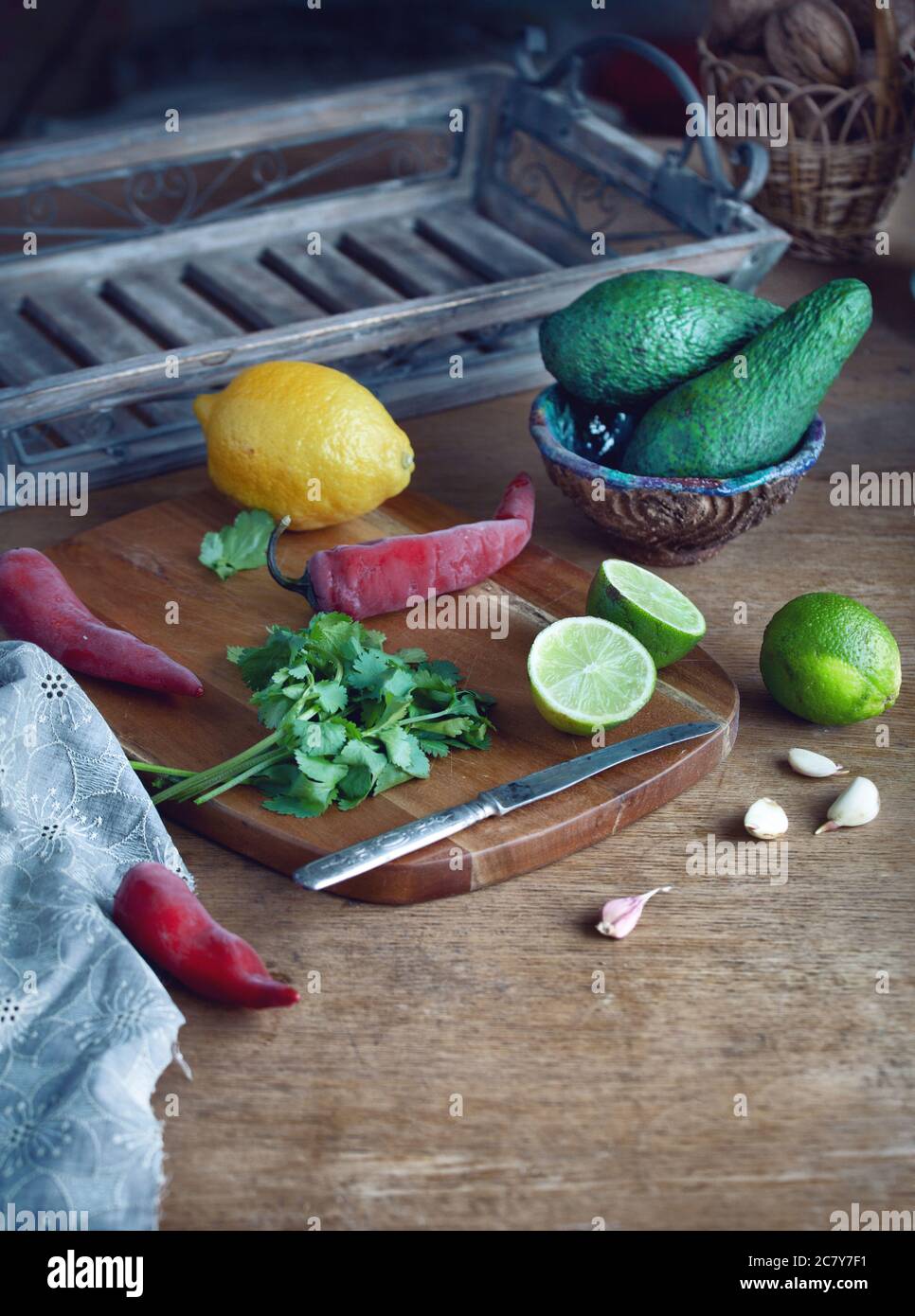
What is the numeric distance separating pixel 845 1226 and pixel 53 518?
107 cm

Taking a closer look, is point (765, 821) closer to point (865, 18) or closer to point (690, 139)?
point (690, 139)

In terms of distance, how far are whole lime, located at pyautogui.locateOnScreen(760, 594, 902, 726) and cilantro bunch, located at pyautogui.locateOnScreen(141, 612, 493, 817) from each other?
274mm

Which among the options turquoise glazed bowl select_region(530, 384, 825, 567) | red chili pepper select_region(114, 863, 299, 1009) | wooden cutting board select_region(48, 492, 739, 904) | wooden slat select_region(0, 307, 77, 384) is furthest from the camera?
wooden slat select_region(0, 307, 77, 384)

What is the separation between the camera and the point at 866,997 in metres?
0.98

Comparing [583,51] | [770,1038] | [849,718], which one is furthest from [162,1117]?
[583,51]

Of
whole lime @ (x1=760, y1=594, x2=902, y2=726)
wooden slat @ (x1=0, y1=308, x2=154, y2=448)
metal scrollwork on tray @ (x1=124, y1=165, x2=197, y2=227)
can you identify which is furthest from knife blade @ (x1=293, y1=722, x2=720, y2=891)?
metal scrollwork on tray @ (x1=124, y1=165, x2=197, y2=227)

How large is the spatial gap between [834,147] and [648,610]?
3.35 feet

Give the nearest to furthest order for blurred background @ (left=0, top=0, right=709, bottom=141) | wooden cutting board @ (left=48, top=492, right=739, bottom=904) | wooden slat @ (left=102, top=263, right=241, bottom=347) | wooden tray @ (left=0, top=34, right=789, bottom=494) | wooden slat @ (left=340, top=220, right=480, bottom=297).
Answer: wooden cutting board @ (left=48, top=492, right=739, bottom=904)
wooden tray @ (left=0, top=34, right=789, bottom=494)
wooden slat @ (left=102, top=263, right=241, bottom=347)
wooden slat @ (left=340, top=220, right=480, bottom=297)
blurred background @ (left=0, top=0, right=709, bottom=141)

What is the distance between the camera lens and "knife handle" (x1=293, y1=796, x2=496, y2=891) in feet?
3.23

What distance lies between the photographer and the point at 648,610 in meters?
1.17

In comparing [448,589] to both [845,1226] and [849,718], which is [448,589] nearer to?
[849,718]

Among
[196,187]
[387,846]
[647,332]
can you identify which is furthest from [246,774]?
[196,187]

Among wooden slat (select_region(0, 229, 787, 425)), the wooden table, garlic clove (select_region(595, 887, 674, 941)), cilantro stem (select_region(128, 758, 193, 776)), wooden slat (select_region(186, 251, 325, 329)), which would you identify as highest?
wooden slat (select_region(0, 229, 787, 425))

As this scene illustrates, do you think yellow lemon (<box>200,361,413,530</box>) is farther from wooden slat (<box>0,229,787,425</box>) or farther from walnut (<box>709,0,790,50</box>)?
walnut (<box>709,0,790,50</box>)
